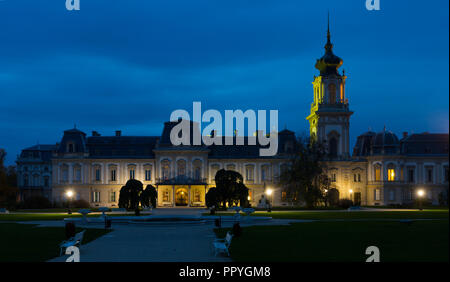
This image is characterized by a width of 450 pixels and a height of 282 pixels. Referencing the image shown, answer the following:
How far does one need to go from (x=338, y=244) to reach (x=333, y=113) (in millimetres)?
52286

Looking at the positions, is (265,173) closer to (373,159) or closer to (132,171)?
(373,159)

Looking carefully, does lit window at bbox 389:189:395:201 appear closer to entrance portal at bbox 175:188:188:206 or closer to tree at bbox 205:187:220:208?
entrance portal at bbox 175:188:188:206

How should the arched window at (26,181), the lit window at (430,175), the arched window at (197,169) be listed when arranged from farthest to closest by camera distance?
the arched window at (26,181) < the lit window at (430,175) < the arched window at (197,169)

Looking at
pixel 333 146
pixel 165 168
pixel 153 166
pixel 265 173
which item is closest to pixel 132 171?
pixel 153 166

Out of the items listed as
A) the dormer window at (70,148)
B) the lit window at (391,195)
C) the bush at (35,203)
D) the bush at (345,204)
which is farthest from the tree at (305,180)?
the dormer window at (70,148)

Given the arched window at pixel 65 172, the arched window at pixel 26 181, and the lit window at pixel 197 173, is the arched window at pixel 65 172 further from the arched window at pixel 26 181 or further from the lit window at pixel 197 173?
the lit window at pixel 197 173

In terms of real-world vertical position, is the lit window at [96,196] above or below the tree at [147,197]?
below

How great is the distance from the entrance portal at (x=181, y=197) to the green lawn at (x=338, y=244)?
41.8 meters

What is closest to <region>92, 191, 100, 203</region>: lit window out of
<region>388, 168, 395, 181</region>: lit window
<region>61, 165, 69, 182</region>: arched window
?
<region>61, 165, 69, 182</region>: arched window

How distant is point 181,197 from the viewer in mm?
70688

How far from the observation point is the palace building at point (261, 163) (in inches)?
2788

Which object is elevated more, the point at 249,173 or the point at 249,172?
the point at 249,172

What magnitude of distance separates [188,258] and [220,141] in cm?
5703
